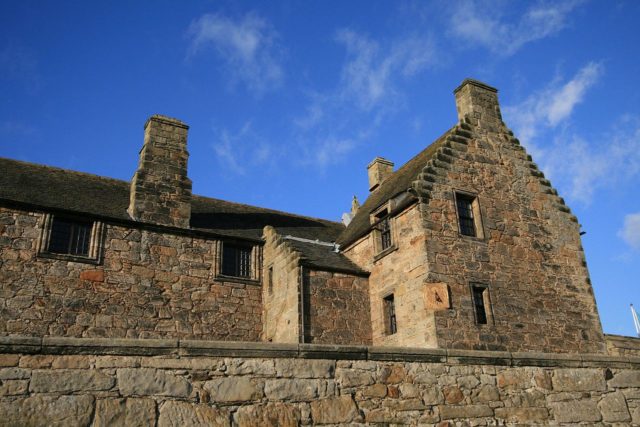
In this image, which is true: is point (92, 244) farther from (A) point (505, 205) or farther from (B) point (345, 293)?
(A) point (505, 205)

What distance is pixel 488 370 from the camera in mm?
8070

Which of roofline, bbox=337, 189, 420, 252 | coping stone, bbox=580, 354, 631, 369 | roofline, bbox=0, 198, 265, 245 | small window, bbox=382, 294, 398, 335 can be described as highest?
roofline, bbox=337, 189, 420, 252

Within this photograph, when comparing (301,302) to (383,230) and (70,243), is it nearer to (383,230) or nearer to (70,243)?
(383,230)

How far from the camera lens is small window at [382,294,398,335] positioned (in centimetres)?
1594

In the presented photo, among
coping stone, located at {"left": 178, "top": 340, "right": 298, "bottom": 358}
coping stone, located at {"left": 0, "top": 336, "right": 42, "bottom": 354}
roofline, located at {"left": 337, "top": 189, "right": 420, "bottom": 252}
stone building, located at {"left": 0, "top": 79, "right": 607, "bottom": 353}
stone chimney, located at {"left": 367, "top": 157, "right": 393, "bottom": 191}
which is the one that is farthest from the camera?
stone chimney, located at {"left": 367, "top": 157, "right": 393, "bottom": 191}

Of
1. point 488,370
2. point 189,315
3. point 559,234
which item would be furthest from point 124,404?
point 559,234

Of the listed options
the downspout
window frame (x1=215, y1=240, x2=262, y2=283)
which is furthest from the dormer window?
window frame (x1=215, y1=240, x2=262, y2=283)

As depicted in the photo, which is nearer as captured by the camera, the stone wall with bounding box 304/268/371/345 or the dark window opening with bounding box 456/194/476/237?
the stone wall with bounding box 304/268/371/345

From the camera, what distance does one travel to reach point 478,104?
1886cm

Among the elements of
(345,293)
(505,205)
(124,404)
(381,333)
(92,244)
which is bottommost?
(124,404)

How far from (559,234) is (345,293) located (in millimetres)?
7011

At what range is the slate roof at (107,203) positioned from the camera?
15625mm

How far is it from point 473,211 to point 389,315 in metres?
3.88

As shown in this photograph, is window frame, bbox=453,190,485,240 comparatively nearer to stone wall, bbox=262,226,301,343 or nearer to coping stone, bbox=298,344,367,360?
stone wall, bbox=262,226,301,343
